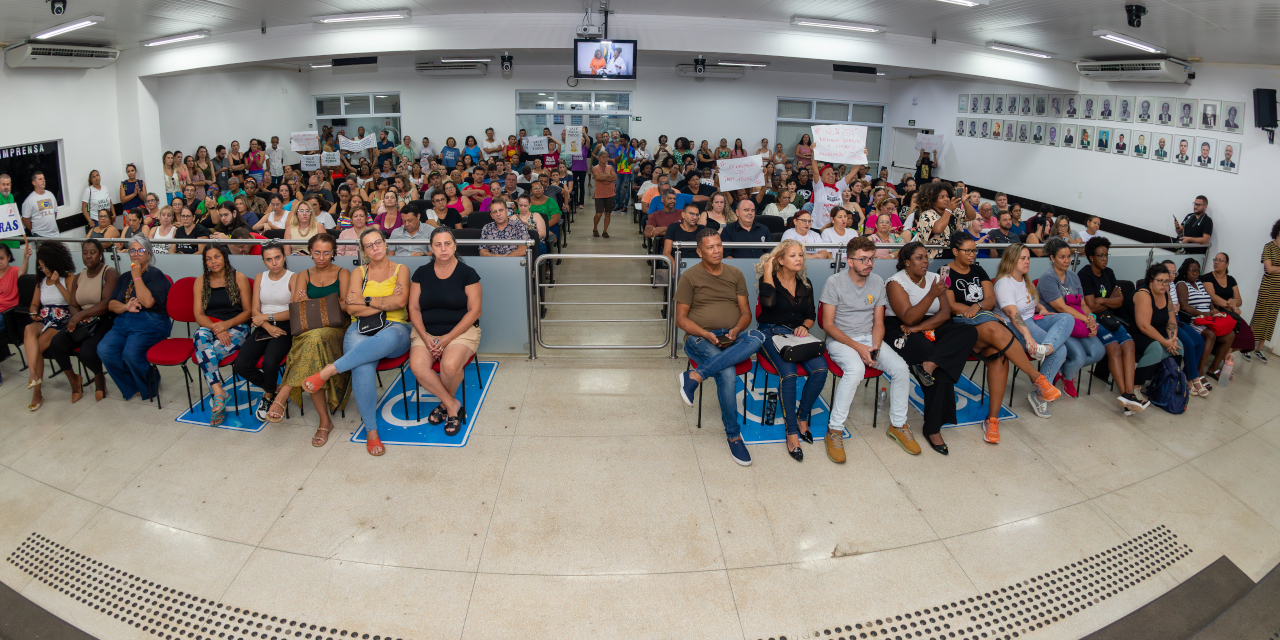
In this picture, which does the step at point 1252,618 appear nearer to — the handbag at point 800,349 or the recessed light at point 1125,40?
the handbag at point 800,349

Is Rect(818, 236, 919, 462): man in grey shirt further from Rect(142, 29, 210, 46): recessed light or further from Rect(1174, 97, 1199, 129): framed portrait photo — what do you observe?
Rect(142, 29, 210, 46): recessed light

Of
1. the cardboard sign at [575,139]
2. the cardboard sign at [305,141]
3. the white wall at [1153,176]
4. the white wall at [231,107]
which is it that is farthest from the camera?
the cardboard sign at [575,139]

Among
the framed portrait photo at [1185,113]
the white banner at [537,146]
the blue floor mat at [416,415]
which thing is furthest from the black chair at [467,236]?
the framed portrait photo at [1185,113]

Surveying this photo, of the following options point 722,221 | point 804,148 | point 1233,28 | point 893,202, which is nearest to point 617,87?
point 804,148

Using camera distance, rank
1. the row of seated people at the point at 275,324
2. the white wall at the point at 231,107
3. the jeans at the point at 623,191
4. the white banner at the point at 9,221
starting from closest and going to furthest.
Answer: the row of seated people at the point at 275,324, the white banner at the point at 9,221, the white wall at the point at 231,107, the jeans at the point at 623,191

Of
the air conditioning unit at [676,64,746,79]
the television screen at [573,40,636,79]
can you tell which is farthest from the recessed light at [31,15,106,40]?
the air conditioning unit at [676,64,746,79]

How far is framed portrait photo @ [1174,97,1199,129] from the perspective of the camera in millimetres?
8664

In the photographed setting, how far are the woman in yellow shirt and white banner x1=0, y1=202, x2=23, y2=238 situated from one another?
197 inches

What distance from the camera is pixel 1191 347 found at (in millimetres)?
5684

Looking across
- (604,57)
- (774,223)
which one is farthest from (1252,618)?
(604,57)

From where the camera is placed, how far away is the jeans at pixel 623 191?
45.0 ft

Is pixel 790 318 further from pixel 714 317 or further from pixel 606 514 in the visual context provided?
pixel 606 514

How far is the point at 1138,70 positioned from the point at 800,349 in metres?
7.82

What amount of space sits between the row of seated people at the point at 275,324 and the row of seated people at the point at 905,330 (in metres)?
1.72
